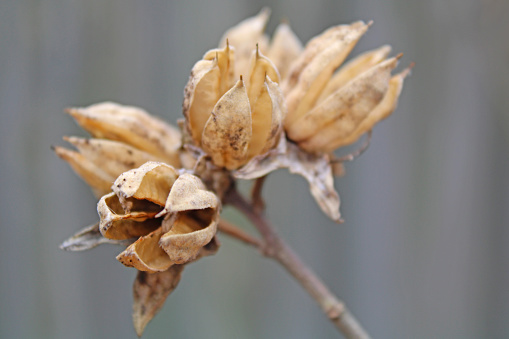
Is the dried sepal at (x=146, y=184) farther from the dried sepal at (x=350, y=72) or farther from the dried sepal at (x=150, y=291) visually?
the dried sepal at (x=350, y=72)

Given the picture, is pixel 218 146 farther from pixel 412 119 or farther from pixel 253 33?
pixel 412 119

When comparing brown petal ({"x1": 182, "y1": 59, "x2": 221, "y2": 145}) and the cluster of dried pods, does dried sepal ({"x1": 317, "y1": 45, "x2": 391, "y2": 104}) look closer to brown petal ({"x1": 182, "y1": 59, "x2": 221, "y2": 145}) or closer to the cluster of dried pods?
the cluster of dried pods

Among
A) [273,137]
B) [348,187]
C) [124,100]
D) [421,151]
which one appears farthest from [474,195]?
[273,137]

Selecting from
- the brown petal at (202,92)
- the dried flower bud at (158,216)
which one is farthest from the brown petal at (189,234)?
the brown petal at (202,92)

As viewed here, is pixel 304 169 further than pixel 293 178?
No

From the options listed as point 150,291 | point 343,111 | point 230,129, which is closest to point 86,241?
point 150,291

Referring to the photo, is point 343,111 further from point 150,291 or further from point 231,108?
point 150,291
